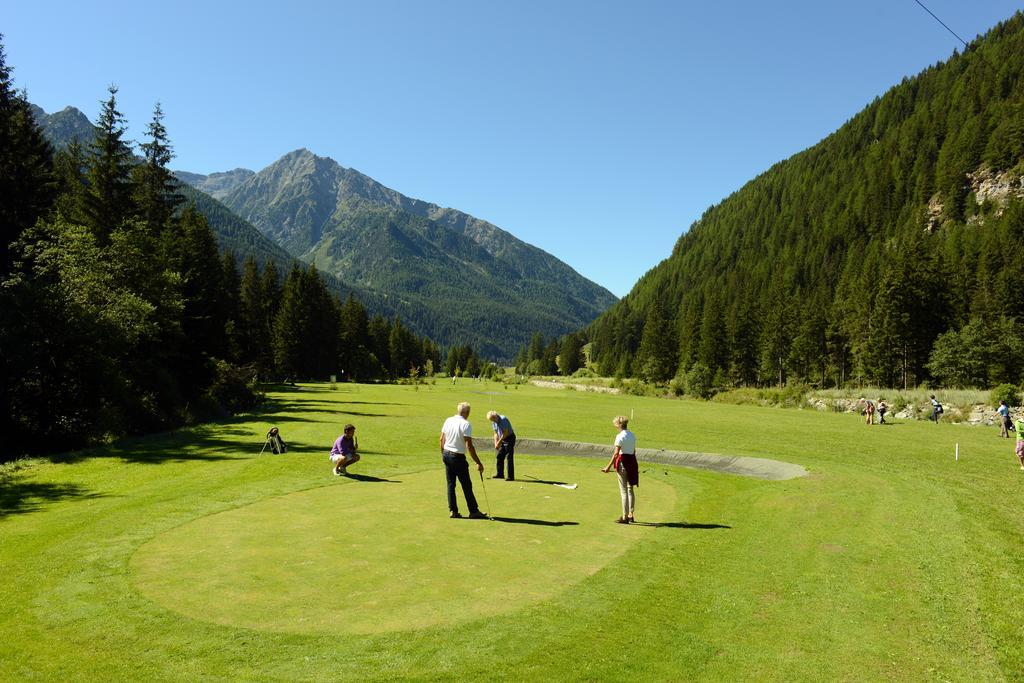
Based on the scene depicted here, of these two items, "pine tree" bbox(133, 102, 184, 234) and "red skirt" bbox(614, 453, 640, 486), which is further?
"pine tree" bbox(133, 102, 184, 234)

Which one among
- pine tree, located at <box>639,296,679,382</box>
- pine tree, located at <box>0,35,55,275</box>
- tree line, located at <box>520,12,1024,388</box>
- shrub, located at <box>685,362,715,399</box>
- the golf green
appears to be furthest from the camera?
pine tree, located at <box>639,296,679,382</box>

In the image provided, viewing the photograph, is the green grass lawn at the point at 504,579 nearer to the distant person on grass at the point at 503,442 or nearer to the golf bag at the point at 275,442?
the distant person on grass at the point at 503,442

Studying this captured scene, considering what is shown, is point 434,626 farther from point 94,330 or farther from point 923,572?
point 94,330

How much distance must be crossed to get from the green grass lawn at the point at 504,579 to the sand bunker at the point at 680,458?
2449 millimetres

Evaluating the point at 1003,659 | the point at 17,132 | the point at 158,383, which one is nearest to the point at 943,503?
the point at 1003,659

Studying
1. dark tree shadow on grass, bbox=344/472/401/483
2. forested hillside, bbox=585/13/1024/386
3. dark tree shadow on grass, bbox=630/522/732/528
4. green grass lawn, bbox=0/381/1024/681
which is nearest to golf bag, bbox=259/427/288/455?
green grass lawn, bbox=0/381/1024/681

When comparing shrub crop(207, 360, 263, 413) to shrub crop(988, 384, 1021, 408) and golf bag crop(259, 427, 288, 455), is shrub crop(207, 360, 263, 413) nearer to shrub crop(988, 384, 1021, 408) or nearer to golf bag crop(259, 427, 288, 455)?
golf bag crop(259, 427, 288, 455)

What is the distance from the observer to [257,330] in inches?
3681

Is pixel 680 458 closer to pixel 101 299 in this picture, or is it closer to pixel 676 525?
pixel 676 525

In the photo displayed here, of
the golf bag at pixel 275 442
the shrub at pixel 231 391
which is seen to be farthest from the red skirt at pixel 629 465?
the shrub at pixel 231 391

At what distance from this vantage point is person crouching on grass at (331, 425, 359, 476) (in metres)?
19.4

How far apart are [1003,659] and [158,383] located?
42.5 meters

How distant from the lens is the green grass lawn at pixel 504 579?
6770 millimetres

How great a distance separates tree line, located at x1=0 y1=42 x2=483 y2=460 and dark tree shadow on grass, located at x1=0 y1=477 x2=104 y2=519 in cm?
952
